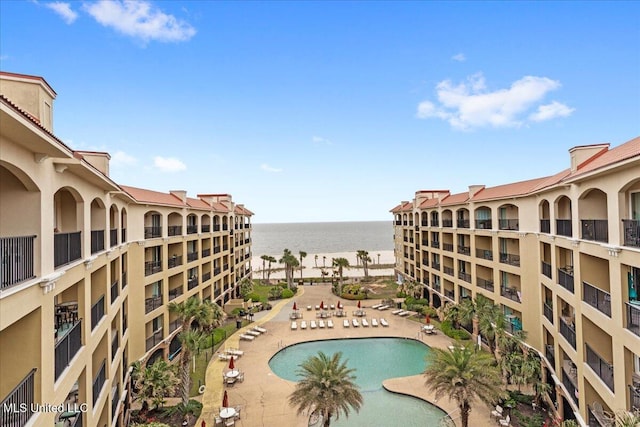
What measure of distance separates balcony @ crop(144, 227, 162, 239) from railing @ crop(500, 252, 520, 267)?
26.2 m

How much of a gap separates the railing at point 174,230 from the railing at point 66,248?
15.5 metres

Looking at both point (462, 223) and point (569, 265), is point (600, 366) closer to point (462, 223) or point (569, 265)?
point (569, 265)

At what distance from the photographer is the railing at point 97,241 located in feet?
44.6

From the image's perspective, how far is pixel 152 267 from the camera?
24.4 metres

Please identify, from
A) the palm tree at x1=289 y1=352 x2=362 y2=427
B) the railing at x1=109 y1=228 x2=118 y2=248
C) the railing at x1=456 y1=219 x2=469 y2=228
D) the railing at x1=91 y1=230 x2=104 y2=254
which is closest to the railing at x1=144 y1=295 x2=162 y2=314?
the railing at x1=109 y1=228 x2=118 y2=248

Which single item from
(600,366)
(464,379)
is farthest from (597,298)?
(464,379)

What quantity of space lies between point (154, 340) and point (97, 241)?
12885 millimetres

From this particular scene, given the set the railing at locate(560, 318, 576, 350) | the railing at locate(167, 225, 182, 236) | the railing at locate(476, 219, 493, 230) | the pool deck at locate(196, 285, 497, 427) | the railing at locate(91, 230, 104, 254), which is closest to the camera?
the railing at locate(91, 230, 104, 254)

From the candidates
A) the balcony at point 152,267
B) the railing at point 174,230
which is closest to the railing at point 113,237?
the balcony at point 152,267

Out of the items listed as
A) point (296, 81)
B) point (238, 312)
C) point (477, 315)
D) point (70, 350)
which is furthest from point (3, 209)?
point (238, 312)

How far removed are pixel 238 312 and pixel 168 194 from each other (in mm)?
15421

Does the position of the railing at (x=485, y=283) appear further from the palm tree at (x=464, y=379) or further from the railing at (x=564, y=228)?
the palm tree at (x=464, y=379)

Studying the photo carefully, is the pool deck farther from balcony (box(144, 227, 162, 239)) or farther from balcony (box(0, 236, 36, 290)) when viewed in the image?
balcony (box(0, 236, 36, 290))

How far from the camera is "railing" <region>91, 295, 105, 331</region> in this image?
1316cm
